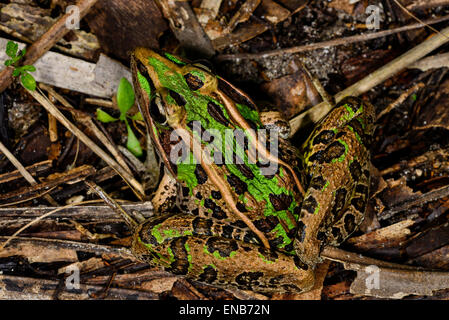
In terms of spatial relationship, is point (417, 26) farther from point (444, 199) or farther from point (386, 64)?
point (444, 199)

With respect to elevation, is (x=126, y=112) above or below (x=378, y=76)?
below

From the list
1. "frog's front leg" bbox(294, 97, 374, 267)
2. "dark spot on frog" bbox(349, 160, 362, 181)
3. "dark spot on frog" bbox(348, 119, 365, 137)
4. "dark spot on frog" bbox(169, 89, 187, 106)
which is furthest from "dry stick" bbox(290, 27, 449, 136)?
"dark spot on frog" bbox(169, 89, 187, 106)

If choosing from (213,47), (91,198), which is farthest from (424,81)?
(91,198)

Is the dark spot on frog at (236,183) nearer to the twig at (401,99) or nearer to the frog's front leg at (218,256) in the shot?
the frog's front leg at (218,256)

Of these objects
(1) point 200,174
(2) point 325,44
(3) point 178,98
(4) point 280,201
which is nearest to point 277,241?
(4) point 280,201
